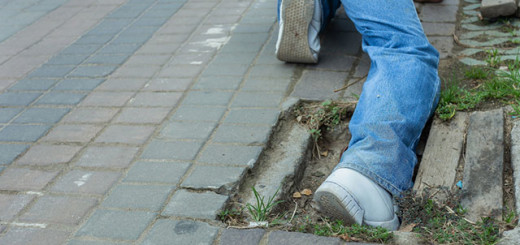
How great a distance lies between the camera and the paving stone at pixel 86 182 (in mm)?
2248

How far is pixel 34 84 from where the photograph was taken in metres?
3.31

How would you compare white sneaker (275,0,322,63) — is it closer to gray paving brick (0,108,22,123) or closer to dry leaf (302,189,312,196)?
dry leaf (302,189,312,196)

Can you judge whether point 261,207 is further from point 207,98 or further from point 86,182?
point 207,98

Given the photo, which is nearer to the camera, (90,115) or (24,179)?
(24,179)

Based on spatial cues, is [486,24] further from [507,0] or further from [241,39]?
[241,39]

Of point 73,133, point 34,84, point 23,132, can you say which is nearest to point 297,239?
point 73,133

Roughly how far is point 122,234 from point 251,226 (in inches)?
18.1

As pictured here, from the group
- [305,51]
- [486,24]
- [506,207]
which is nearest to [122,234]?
[506,207]

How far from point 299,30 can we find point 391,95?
0.89 metres

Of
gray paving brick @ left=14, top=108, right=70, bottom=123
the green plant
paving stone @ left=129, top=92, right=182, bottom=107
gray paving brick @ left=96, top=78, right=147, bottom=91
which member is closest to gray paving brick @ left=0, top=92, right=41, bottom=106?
gray paving brick @ left=14, top=108, right=70, bottom=123

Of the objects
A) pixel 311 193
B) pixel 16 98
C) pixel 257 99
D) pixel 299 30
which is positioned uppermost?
pixel 299 30

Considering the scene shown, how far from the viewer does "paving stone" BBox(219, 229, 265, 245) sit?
184 centimetres

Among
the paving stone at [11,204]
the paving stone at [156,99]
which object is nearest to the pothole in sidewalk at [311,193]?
the paving stone at [156,99]

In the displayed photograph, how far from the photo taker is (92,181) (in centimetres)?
230
